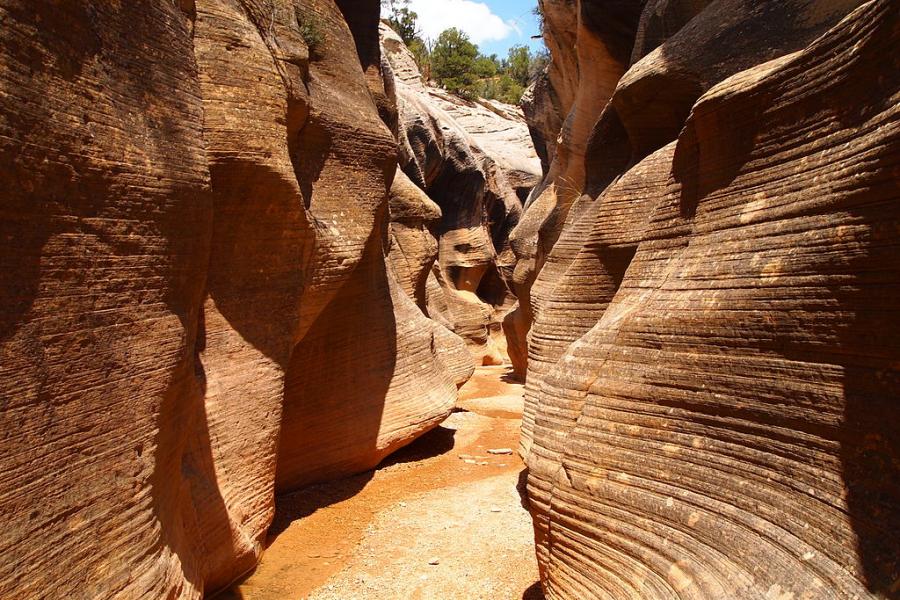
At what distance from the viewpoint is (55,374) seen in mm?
2852

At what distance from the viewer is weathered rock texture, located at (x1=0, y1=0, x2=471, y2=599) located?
2.75 meters

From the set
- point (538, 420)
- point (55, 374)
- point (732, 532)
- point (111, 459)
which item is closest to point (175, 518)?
point (111, 459)

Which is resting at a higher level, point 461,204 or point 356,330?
point 461,204

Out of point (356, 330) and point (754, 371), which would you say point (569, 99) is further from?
point (754, 371)

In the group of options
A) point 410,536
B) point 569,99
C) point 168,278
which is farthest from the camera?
point 569,99

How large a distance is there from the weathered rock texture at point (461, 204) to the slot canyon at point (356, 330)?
595 cm

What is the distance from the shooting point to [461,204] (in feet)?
58.3

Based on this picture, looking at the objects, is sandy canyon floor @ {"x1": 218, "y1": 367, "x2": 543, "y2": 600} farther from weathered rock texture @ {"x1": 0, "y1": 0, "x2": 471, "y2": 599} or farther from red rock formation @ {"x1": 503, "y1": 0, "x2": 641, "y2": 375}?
red rock formation @ {"x1": 503, "y1": 0, "x2": 641, "y2": 375}

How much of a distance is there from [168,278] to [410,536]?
10.8 ft

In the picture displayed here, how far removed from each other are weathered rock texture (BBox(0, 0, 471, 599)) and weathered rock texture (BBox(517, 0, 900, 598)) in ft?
7.43

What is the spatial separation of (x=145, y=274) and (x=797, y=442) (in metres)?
3.21

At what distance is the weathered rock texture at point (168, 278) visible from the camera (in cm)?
275

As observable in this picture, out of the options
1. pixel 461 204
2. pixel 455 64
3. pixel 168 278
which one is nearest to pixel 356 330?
pixel 168 278

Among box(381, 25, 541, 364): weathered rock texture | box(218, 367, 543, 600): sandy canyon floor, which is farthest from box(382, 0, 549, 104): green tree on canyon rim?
box(218, 367, 543, 600): sandy canyon floor
